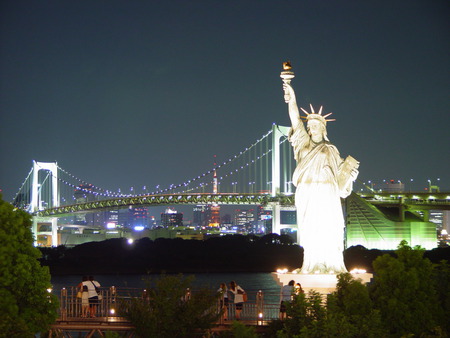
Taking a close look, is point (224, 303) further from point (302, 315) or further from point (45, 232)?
point (45, 232)

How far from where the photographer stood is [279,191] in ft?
185

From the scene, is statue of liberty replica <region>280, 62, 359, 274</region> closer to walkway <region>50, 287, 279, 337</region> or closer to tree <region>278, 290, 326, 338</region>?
walkway <region>50, 287, 279, 337</region>

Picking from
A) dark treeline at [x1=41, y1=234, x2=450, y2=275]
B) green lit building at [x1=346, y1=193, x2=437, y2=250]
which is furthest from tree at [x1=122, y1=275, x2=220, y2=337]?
green lit building at [x1=346, y1=193, x2=437, y2=250]

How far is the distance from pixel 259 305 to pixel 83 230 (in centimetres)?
7653

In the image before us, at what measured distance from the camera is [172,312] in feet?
37.0

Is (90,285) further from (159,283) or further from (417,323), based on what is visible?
(417,323)

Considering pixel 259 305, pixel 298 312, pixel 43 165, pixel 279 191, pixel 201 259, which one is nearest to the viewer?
pixel 298 312

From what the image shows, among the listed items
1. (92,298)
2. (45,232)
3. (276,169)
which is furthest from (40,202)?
(92,298)

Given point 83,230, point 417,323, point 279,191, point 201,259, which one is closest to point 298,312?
point 417,323

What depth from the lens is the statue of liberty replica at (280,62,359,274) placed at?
1382cm

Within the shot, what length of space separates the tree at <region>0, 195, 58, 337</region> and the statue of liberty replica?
4368mm

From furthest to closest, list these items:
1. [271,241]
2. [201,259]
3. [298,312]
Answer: [271,241], [201,259], [298,312]

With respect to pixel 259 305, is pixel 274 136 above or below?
above

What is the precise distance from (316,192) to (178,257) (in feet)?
113
